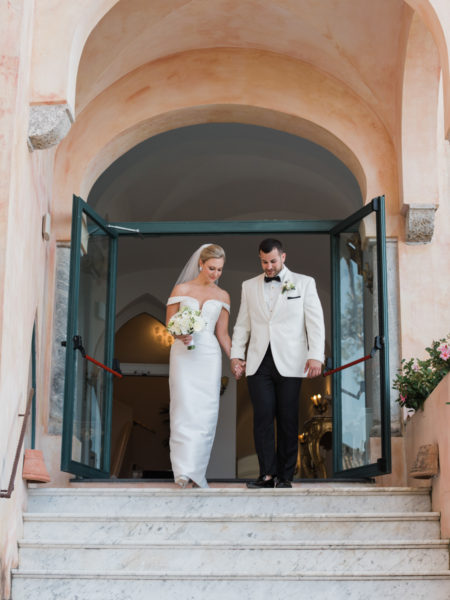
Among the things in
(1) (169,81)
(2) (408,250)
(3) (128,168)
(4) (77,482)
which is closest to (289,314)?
(2) (408,250)

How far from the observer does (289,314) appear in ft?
23.8

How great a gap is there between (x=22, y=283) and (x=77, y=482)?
2152mm

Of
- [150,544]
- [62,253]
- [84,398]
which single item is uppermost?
[62,253]

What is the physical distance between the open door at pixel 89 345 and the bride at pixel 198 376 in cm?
81

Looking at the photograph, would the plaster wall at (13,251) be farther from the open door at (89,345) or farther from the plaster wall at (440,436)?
the plaster wall at (440,436)

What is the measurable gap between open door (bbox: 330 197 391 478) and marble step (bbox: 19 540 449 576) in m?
1.86

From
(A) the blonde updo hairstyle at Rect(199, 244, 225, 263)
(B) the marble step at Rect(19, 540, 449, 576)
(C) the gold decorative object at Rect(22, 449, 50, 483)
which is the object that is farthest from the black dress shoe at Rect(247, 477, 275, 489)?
(A) the blonde updo hairstyle at Rect(199, 244, 225, 263)

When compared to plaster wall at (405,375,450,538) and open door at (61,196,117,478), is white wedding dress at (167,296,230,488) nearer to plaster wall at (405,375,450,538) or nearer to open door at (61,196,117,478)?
open door at (61,196,117,478)

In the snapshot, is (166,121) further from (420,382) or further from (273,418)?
(420,382)

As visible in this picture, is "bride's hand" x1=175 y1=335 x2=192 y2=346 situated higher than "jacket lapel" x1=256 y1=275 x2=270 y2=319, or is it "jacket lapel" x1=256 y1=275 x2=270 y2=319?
"jacket lapel" x1=256 y1=275 x2=270 y2=319

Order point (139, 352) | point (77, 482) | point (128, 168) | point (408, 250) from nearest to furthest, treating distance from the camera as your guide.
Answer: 1. point (77, 482)
2. point (408, 250)
3. point (128, 168)
4. point (139, 352)

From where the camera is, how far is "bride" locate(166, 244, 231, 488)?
23.7 feet

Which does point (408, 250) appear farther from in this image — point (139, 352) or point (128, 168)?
point (139, 352)

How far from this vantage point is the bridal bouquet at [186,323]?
726cm
